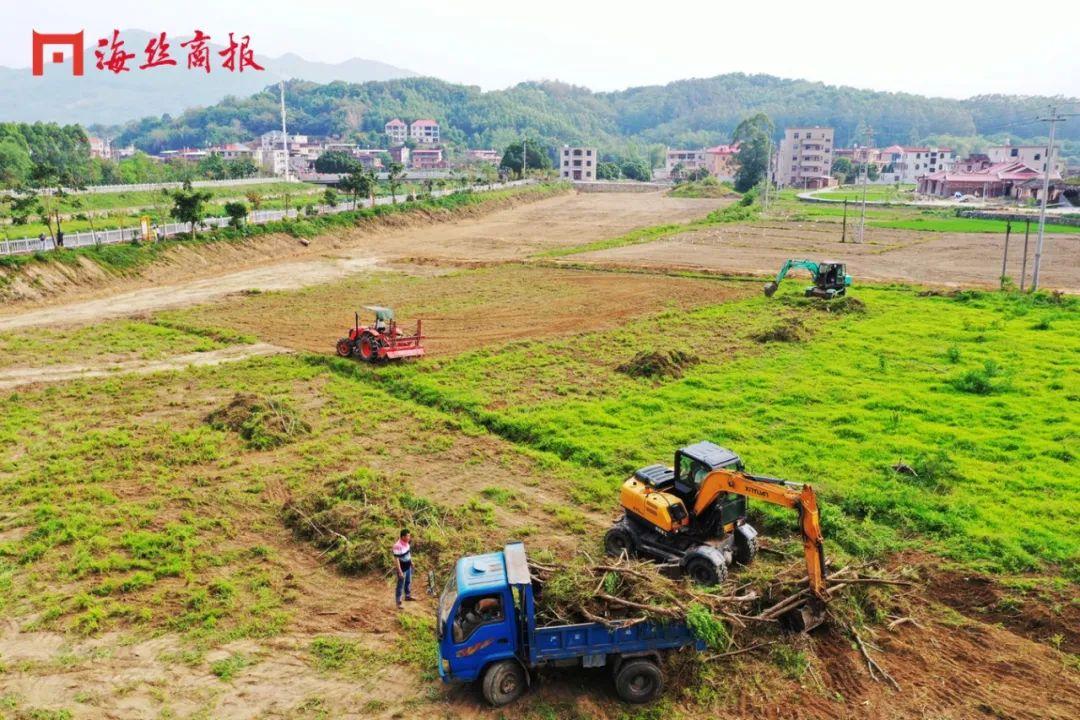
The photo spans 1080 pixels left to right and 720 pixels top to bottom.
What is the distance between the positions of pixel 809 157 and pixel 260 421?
502ft

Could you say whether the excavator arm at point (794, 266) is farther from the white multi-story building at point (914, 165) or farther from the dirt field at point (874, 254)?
the white multi-story building at point (914, 165)

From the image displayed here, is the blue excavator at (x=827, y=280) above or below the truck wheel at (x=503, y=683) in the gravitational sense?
above

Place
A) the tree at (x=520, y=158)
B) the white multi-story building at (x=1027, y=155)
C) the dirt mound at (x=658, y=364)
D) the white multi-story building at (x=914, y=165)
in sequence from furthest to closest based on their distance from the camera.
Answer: the white multi-story building at (x=914, y=165)
the white multi-story building at (x=1027, y=155)
the tree at (x=520, y=158)
the dirt mound at (x=658, y=364)

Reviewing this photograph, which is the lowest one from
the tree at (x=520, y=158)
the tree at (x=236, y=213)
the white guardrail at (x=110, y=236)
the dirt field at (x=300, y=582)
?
the dirt field at (x=300, y=582)

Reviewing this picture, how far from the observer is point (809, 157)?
15400 centimetres

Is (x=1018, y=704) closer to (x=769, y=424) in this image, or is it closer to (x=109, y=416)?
(x=769, y=424)

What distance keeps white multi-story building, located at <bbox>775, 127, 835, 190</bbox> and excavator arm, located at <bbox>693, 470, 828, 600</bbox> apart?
149030 millimetres

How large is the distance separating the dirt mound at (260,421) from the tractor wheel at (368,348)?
5.20 metres

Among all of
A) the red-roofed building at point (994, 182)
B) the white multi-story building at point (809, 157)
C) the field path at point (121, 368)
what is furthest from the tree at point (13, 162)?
the white multi-story building at point (809, 157)

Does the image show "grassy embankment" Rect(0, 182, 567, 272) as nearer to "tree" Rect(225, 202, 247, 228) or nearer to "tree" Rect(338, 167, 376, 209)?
"tree" Rect(225, 202, 247, 228)

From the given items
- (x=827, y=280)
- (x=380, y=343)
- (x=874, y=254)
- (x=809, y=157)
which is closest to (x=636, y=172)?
(x=809, y=157)

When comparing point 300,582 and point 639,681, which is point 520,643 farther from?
point 300,582

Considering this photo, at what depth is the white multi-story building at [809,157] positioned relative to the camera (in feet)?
495

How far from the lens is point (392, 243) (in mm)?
62125
